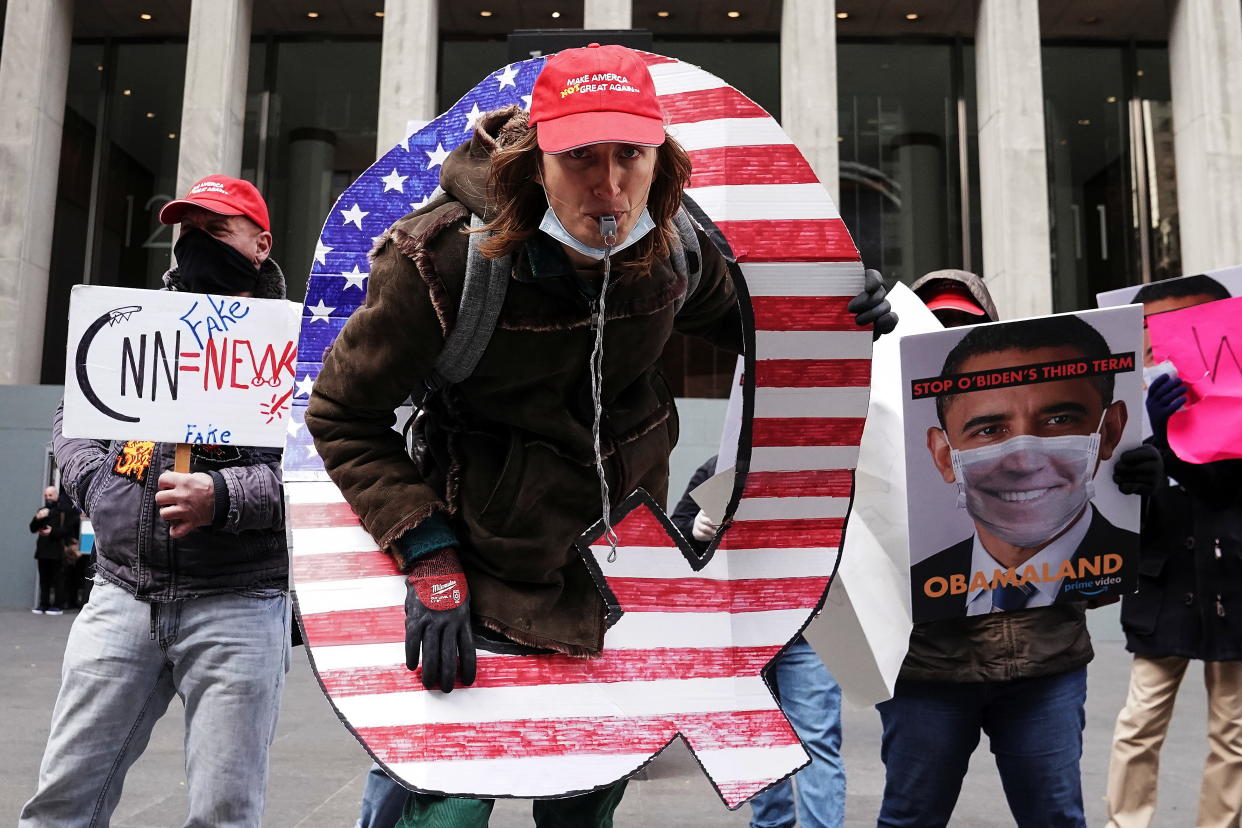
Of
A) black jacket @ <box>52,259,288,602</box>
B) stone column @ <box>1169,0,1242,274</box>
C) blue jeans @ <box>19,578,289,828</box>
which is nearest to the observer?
blue jeans @ <box>19,578,289,828</box>

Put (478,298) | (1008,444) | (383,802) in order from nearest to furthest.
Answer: (478,298), (1008,444), (383,802)

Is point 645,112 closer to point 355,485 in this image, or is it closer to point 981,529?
point 355,485

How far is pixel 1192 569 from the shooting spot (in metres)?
4.40

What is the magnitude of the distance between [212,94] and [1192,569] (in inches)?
591

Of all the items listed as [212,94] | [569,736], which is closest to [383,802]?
[569,736]

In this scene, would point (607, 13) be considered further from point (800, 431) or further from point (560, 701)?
point (560, 701)

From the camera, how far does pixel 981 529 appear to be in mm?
2789

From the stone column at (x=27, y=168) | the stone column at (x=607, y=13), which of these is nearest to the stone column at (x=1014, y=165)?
the stone column at (x=607, y=13)

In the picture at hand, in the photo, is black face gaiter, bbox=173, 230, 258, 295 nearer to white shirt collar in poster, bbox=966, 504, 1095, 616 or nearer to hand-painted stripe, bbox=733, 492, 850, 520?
hand-painted stripe, bbox=733, 492, 850, 520

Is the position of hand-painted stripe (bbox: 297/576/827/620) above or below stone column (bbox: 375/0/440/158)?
below

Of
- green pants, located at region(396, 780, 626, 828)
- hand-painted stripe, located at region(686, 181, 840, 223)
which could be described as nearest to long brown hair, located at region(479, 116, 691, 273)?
hand-painted stripe, located at region(686, 181, 840, 223)

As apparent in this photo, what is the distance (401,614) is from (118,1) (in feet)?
63.6

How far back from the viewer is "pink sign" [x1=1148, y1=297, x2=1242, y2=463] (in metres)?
3.63

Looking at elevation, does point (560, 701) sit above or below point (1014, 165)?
below
